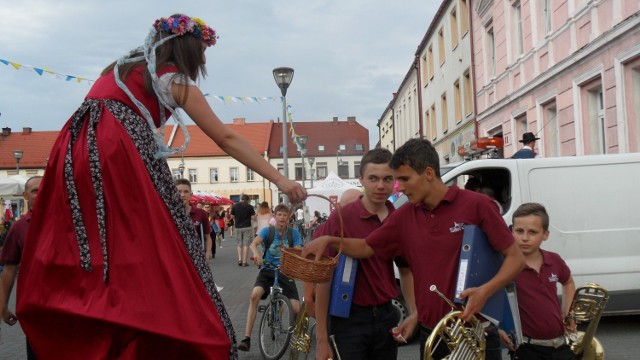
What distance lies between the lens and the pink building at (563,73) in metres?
13.0

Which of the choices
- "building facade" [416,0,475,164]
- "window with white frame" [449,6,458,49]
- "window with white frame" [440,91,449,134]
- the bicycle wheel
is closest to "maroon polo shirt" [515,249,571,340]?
the bicycle wheel

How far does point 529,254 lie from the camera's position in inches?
165

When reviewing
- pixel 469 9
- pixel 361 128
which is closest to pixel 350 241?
pixel 469 9

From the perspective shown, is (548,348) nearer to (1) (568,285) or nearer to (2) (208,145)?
(1) (568,285)

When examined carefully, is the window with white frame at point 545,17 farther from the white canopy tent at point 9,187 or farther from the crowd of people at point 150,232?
the crowd of people at point 150,232

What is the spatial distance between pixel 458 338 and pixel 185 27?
155 centimetres

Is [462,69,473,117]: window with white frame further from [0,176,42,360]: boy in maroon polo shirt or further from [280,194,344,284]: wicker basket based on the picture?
[280,194,344,284]: wicker basket

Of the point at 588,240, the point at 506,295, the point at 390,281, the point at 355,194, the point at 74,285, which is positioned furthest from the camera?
the point at 588,240

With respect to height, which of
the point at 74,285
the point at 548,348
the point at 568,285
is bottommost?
the point at 548,348

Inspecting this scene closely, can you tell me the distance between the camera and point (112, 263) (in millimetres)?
2412

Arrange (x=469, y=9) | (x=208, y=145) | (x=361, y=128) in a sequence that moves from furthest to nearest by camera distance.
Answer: (x=361, y=128), (x=208, y=145), (x=469, y=9)

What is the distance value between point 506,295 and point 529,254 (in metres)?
1.14

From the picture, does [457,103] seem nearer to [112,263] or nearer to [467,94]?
[467,94]

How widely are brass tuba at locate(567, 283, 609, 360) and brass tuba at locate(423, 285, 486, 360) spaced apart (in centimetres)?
147
